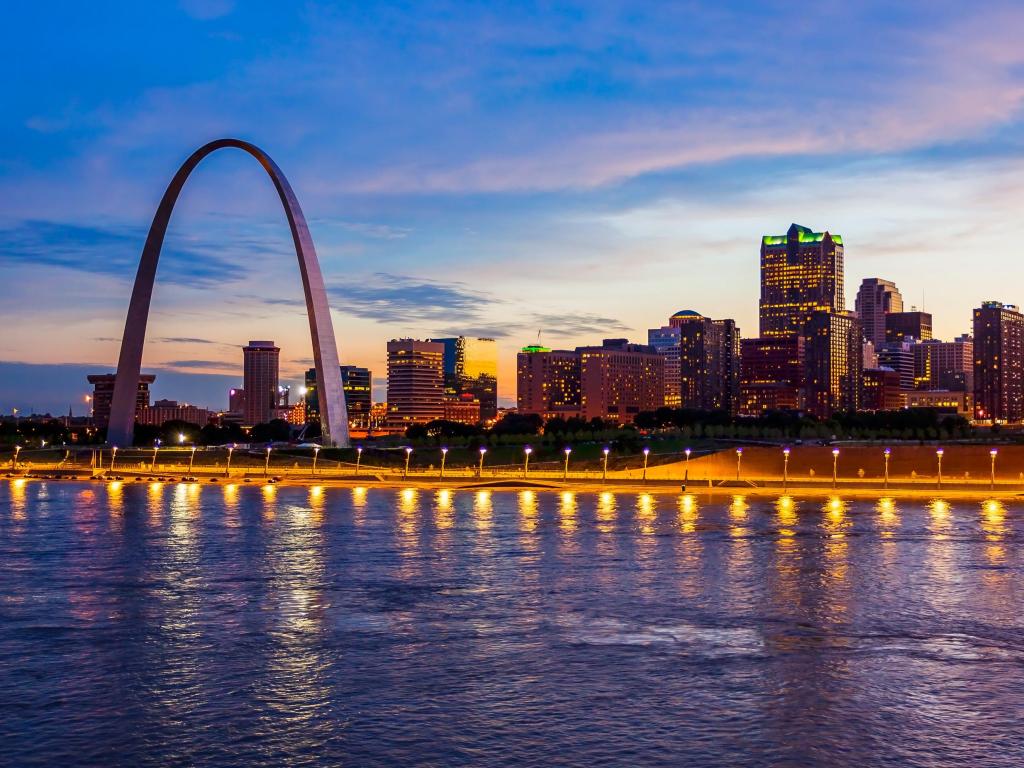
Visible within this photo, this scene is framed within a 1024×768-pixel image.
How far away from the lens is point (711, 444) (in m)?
128

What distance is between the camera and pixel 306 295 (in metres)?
92.8

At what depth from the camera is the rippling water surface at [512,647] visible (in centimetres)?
2203

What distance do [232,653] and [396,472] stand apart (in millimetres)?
71633

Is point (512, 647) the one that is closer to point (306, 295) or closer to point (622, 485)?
point (622, 485)

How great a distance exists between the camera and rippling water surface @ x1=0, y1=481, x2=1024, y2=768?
72.3 feet

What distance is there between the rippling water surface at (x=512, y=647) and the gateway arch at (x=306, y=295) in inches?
1509

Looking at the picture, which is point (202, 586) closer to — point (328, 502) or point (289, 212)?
point (328, 502)

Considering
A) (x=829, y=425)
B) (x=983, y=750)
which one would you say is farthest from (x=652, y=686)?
(x=829, y=425)

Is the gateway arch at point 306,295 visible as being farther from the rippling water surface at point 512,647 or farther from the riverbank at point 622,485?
the rippling water surface at point 512,647

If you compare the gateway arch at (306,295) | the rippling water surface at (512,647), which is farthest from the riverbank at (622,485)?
the rippling water surface at (512,647)

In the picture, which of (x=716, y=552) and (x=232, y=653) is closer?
(x=232, y=653)

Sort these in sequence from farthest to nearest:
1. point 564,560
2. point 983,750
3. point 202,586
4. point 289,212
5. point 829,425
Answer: point 829,425, point 289,212, point 564,560, point 202,586, point 983,750

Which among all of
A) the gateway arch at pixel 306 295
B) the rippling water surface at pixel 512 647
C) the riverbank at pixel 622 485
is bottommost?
the rippling water surface at pixel 512 647

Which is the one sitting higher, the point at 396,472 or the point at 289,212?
the point at 289,212
